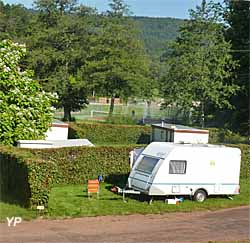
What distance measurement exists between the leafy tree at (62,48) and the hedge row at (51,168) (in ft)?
95.9

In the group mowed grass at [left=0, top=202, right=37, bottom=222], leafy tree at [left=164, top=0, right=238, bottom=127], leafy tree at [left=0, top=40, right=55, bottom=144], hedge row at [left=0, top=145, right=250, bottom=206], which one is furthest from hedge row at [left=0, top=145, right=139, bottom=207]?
leafy tree at [left=164, top=0, right=238, bottom=127]


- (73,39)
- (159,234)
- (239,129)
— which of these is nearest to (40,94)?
(159,234)

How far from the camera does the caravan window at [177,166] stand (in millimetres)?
18725

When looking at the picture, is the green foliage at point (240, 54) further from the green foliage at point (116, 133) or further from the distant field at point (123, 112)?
the green foliage at point (116, 133)

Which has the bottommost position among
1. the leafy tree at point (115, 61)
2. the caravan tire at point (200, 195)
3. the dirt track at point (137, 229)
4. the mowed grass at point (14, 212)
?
the dirt track at point (137, 229)

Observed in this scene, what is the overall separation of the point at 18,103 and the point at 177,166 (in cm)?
721

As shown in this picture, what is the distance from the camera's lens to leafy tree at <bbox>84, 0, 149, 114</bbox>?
167ft

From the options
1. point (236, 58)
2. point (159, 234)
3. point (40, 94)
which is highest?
point (236, 58)

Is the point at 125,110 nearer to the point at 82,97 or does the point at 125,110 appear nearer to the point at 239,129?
the point at 82,97

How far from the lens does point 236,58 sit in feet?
155

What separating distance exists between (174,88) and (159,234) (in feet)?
94.6

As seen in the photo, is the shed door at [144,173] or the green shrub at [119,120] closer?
the shed door at [144,173]

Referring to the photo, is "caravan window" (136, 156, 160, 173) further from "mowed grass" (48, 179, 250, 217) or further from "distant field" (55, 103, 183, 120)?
"distant field" (55, 103, 183, 120)

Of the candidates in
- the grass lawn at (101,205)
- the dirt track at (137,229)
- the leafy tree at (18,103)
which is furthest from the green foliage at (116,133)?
the dirt track at (137,229)
